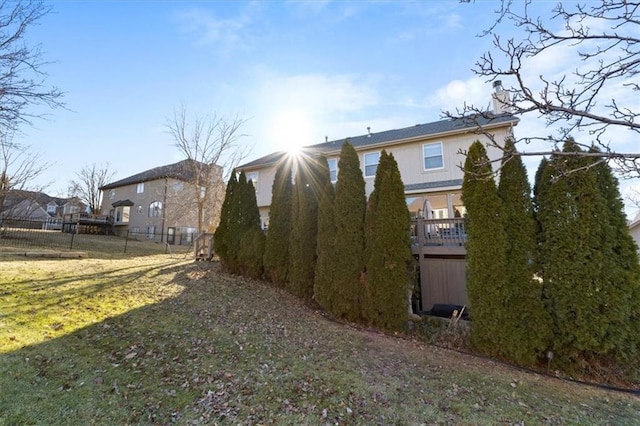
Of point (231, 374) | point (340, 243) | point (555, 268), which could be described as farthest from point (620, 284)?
point (231, 374)

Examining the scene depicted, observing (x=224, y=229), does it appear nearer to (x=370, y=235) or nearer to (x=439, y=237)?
(x=370, y=235)

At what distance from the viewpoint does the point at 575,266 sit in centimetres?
535

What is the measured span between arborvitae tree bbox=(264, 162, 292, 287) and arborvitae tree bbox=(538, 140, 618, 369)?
6.75 meters

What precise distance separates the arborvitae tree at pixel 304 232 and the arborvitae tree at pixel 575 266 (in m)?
5.58

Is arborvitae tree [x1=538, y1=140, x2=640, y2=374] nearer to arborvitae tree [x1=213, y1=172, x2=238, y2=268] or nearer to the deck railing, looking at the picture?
the deck railing

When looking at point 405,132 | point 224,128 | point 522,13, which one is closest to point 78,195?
point 224,128

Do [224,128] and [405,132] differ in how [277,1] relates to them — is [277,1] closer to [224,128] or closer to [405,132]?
[405,132]

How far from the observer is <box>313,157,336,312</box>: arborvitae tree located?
26.2 feet

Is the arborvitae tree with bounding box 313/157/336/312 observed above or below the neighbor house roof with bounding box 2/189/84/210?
below

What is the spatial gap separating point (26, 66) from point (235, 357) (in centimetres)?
891

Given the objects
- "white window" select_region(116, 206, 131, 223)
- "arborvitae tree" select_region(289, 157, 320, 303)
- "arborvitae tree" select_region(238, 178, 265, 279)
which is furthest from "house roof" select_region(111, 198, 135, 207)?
"arborvitae tree" select_region(289, 157, 320, 303)

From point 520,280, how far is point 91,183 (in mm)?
50893

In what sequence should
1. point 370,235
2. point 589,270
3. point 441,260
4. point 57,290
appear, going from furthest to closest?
point 441,260, point 370,235, point 57,290, point 589,270

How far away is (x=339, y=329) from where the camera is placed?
280 inches
